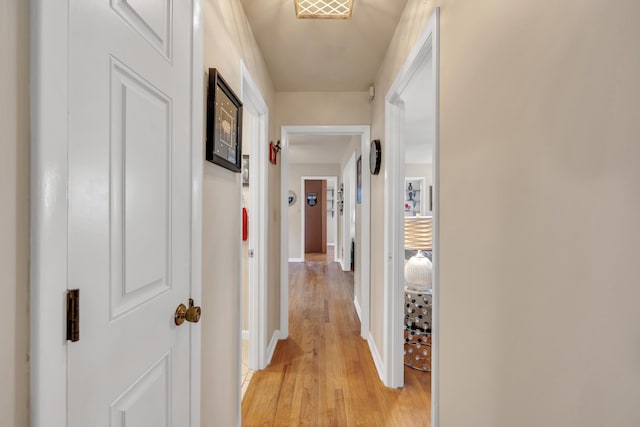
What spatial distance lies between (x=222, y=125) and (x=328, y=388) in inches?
75.2

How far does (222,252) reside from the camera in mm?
1454

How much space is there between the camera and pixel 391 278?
7.11 feet

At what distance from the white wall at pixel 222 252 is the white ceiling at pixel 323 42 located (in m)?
0.19

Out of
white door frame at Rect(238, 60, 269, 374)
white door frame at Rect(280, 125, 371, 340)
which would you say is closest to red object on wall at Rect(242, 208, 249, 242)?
white door frame at Rect(238, 60, 269, 374)

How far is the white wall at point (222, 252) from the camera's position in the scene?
A: 1.27 meters

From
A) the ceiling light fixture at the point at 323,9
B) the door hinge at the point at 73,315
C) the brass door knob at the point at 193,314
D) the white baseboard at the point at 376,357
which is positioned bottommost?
the white baseboard at the point at 376,357

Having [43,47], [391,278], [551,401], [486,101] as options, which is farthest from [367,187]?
[43,47]

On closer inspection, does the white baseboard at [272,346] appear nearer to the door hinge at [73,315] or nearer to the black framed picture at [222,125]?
the black framed picture at [222,125]

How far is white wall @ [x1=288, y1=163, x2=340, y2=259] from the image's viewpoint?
7406 mm

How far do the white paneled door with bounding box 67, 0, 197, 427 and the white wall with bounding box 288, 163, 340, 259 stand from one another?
6.35 metres

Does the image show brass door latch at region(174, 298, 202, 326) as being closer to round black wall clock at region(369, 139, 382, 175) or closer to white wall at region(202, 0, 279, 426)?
white wall at region(202, 0, 279, 426)

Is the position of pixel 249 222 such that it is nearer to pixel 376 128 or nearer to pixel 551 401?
pixel 376 128

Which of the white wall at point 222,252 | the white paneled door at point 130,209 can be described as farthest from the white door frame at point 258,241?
the white paneled door at point 130,209

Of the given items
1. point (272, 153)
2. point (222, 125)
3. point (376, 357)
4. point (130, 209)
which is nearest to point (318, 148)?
point (272, 153)
